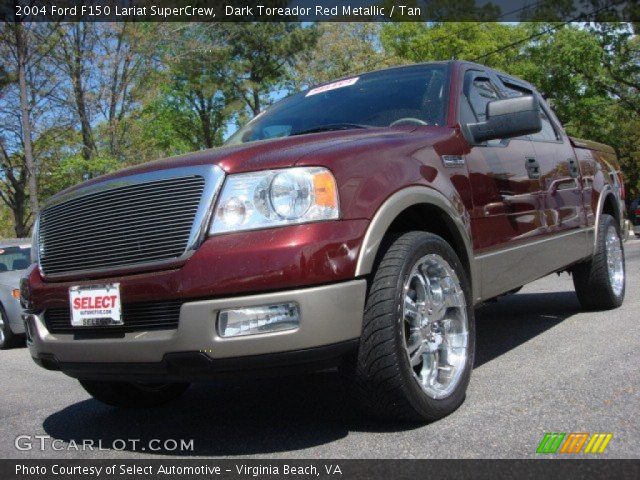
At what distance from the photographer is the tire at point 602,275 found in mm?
5422

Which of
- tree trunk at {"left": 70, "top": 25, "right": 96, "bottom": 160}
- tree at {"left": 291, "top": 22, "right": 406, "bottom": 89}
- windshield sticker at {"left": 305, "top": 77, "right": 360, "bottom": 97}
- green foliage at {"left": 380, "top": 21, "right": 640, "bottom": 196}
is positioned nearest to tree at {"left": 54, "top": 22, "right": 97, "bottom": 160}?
tree trunk at {"left": 70, "top": 25, "right": 96, "bottom": 160}

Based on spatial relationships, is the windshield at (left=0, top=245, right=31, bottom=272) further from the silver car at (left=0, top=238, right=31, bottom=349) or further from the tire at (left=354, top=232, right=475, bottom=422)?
the tire at (left=354, top=232, right=475, bottom=422)

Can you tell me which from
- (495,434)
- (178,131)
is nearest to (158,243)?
(495,434)

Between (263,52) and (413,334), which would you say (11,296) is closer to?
(413,334)

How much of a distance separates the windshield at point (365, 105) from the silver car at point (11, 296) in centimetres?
510

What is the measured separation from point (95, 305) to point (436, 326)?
1556 millimetres

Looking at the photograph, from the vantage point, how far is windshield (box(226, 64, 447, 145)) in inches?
147

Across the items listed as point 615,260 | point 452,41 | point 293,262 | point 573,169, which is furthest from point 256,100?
point 293,262

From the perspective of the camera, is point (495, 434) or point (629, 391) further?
point (629, 391)

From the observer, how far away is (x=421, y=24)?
39938mm

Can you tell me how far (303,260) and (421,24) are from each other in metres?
40.2

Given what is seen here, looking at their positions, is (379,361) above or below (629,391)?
above

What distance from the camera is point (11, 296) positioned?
8414 mm

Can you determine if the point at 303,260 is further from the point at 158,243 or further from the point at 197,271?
the point at 158,243
